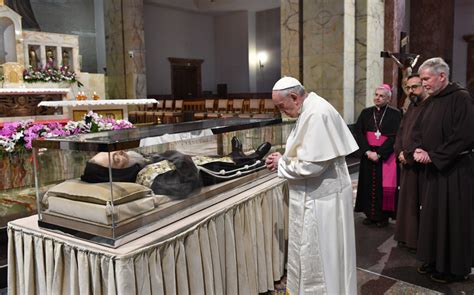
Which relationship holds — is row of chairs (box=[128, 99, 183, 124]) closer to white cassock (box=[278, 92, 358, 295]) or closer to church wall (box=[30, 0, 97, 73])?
church wall (box=[30, 0, 97, 73])

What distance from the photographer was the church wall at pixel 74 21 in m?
17.1

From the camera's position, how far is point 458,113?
3623mm

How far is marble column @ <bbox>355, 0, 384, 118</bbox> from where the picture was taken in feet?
31.6

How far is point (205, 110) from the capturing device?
52.2 feet

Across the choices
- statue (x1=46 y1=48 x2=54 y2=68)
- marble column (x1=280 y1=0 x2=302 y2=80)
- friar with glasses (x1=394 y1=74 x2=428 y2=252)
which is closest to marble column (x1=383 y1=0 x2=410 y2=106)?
marble column (x1=280 y1=0 x2=302 y2=80)

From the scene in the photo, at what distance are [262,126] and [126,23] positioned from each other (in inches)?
488

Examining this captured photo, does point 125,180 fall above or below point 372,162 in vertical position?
above

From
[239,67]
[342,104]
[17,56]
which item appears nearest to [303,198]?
[342,104]

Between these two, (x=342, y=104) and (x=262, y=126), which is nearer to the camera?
(x=262, y=126)

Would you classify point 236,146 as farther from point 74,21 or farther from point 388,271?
point 74,21

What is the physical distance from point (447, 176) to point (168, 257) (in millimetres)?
2604

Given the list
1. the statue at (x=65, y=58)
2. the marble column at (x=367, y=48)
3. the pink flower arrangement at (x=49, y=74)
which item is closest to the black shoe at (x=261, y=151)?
the marble column at (x=367, y=48)

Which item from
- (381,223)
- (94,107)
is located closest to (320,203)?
(381,223)

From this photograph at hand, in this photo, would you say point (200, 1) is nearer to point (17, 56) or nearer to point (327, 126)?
point (17, 56)
